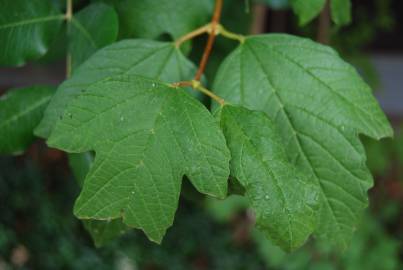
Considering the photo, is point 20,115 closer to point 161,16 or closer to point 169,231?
point 161,16

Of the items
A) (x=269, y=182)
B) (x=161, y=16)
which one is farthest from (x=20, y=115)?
(x=269, y=182)

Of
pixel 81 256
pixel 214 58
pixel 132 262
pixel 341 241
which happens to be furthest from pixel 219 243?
pixel 341 241

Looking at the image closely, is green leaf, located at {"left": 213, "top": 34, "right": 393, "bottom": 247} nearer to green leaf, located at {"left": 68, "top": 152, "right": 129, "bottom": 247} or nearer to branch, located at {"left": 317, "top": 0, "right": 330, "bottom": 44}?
green leaf, located at {"left": 68, "top": 152, "right": 129, "bottom": 247}


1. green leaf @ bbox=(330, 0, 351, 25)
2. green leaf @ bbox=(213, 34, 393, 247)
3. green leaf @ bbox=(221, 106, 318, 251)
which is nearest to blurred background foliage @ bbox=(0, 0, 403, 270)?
green leaf @ bbox=(330, 0, 351, 25)

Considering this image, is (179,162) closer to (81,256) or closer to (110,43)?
(110,43)

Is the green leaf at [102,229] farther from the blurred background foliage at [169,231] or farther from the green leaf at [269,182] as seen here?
the blurred background foliage at [169,231]

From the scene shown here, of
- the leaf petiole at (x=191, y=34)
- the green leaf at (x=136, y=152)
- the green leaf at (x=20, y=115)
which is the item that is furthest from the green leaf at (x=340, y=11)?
the green leaf at (x=20, y=115)
